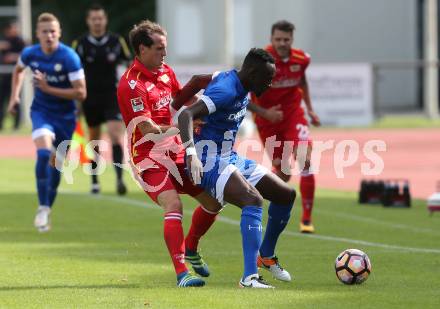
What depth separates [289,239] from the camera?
42.5 feet

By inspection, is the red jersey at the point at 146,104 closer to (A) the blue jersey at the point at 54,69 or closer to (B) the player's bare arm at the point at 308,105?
(A) the blue jersey at the point at 54,69

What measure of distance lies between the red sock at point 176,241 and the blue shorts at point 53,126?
14.2 ft

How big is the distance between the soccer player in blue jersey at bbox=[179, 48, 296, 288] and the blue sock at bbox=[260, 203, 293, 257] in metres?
0.21

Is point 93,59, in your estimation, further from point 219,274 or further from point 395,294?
point 395,294

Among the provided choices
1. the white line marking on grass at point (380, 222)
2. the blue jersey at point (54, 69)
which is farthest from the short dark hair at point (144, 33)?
the white line marking on grass at point (380, 222)

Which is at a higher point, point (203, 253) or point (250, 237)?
point (250, 237)

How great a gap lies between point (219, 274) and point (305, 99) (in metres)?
4.39

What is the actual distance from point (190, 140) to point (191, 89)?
3.16 feet

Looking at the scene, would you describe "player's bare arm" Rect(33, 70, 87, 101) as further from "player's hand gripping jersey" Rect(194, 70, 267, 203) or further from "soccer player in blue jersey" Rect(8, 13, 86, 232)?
"player's hand gripping jersey" Rect(194, 70, 267, 203)

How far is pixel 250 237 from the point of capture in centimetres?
939

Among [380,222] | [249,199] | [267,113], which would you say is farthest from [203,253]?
[380,222]

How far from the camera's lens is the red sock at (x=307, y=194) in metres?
13.6

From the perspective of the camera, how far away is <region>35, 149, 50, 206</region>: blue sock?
44.4 ft

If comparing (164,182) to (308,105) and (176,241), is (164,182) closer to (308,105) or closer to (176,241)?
(176,241)
